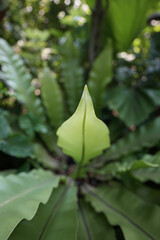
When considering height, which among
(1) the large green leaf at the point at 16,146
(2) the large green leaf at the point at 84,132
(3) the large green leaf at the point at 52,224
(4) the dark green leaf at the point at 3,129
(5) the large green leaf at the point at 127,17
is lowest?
(3) the large green leaf at the point at 52,224

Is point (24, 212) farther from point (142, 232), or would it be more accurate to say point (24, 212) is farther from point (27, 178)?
point (142, 232)

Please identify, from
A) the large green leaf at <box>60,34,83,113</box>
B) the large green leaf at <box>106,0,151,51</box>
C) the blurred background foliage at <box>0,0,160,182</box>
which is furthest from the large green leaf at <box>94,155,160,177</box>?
the large green leaf at <box>106,0,151,51</box>

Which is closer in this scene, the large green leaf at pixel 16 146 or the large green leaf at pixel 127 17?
the large green leaf at pixel 16 146

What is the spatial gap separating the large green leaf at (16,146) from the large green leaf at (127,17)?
1.97 ft

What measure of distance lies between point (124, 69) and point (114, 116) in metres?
0.26

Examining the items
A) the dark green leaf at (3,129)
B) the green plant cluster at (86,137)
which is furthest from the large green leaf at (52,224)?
the dark green leaf at (3,129)

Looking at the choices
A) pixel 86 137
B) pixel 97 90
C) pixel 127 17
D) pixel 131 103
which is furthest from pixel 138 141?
pixel 127 17

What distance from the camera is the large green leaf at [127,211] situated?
49cm

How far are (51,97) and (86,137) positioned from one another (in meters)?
0.44

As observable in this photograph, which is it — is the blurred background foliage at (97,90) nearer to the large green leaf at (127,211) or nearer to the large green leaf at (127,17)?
the large green leaf at (127,17)

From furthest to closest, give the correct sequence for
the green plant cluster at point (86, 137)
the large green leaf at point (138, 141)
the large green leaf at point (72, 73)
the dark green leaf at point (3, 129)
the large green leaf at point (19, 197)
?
the large green leaf at point (72, 73), the large green leaf at point (138, 141), the dark green leaf at point (3, 129), the green plant cluster at point (86, 137), the large green leaf at point (19, 197)

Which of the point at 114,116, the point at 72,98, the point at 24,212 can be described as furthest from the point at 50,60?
the point at 24,212

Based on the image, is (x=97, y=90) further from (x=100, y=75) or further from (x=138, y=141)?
(x=138, y=141)

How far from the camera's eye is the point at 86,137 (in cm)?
50
